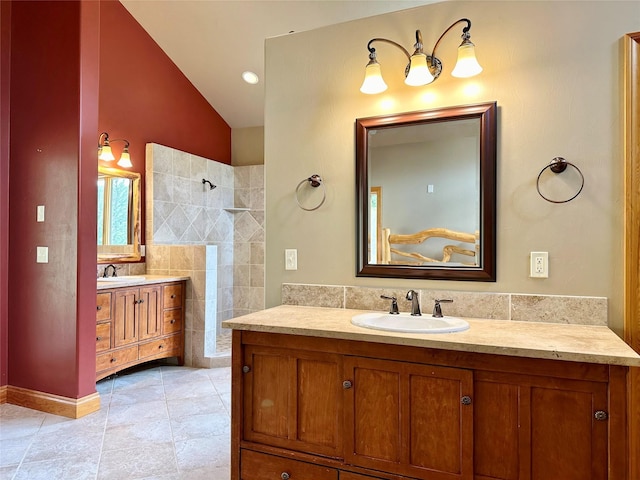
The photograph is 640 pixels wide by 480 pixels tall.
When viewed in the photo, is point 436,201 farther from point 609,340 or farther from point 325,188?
point 609,340

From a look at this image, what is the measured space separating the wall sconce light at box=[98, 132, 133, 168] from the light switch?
1162 millimetres

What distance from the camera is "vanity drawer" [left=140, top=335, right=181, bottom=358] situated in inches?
144

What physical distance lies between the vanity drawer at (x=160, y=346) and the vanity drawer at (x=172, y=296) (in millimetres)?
307

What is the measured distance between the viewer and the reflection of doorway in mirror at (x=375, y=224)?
2154 mm

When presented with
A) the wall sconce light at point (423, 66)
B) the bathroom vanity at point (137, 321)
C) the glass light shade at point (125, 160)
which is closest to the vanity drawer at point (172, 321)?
the bathroom vanity at point (137, 321)

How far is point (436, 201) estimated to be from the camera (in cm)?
204

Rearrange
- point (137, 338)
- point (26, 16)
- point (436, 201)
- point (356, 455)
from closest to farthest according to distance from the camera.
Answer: point (356, 455), point (436, 201), point (26, 16), point (137, 338)

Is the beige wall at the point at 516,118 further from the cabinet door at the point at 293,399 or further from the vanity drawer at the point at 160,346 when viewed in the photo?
the vanity drawer at the point at 160,346

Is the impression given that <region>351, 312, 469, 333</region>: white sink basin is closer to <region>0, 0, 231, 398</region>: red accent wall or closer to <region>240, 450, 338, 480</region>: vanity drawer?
<region>240, 450, 338, 480</region>: vanity drawer

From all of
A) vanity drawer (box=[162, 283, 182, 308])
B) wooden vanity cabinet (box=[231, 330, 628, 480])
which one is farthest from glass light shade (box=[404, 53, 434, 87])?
vanity drawer (box=[162, 283, 182, 308])

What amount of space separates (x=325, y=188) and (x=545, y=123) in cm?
107

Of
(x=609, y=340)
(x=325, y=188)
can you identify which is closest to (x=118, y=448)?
(x=325, y=188)

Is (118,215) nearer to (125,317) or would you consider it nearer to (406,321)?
(125,317)

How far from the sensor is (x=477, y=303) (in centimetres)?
193
